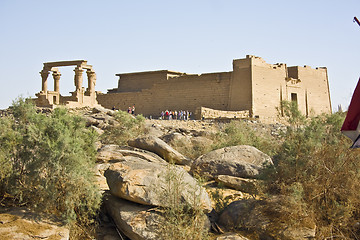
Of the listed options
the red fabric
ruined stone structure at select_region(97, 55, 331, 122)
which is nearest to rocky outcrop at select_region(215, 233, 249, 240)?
the red fabric

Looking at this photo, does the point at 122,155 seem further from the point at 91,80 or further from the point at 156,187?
the point at 91,80

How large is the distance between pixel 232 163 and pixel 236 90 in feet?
61.2

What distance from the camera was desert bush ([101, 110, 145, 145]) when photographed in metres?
13.8

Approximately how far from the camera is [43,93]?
100ft

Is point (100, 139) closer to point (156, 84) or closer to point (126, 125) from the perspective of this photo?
point (126, 125)

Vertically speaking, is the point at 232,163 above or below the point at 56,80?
below

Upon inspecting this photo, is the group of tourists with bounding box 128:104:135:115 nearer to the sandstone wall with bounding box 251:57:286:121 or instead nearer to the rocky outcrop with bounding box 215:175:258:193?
the sandstone wall with bounding box 251:57:286:121

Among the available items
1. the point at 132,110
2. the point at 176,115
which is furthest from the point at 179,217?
the point at 132,110

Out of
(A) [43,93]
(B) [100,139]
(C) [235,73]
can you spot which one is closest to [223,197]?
(B) [100,139]

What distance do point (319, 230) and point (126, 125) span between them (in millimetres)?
9840

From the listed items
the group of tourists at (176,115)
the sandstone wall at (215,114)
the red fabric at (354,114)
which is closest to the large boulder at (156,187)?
the red fabric at (354,114)

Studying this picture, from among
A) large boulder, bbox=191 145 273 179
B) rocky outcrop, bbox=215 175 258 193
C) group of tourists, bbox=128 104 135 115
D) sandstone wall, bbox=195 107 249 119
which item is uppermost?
group of tourists, bbox=128 104 135 115

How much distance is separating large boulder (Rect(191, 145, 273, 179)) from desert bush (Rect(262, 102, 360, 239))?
1.10 metres

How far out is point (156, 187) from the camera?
6887 millimetres
